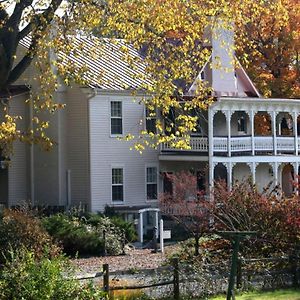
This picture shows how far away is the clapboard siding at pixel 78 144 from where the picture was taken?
1614 inches

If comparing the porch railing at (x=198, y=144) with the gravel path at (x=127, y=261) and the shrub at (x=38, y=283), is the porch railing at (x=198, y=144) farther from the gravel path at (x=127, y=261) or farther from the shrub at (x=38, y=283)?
the shrub at (x=38, y=283)

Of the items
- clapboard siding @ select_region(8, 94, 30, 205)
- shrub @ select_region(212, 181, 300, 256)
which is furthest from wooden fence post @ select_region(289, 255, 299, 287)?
clapboard siding @ select_region(8, 94, 30, 205)

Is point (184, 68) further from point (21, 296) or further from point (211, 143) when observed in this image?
point (211, 143)

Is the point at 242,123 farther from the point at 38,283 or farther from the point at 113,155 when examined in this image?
the point at 38,283

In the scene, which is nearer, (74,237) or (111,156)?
(74,237)

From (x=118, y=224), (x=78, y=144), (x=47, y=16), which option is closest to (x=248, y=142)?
(x=78, y=144)

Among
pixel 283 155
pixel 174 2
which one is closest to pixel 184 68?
pixel 174 2

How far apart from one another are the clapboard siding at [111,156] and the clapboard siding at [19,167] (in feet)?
11.6

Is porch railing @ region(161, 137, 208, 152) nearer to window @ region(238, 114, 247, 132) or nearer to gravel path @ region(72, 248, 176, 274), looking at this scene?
window @ region(238, 114, 247, 132)

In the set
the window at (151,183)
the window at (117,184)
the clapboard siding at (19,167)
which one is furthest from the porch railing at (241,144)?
the clapboard siding at (19,167)

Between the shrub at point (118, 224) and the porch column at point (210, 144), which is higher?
the porch column at point (210, 144)

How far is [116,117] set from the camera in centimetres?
4194

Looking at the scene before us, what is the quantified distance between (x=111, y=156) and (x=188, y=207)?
8740mm

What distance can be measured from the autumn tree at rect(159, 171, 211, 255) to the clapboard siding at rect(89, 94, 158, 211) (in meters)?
3.12
